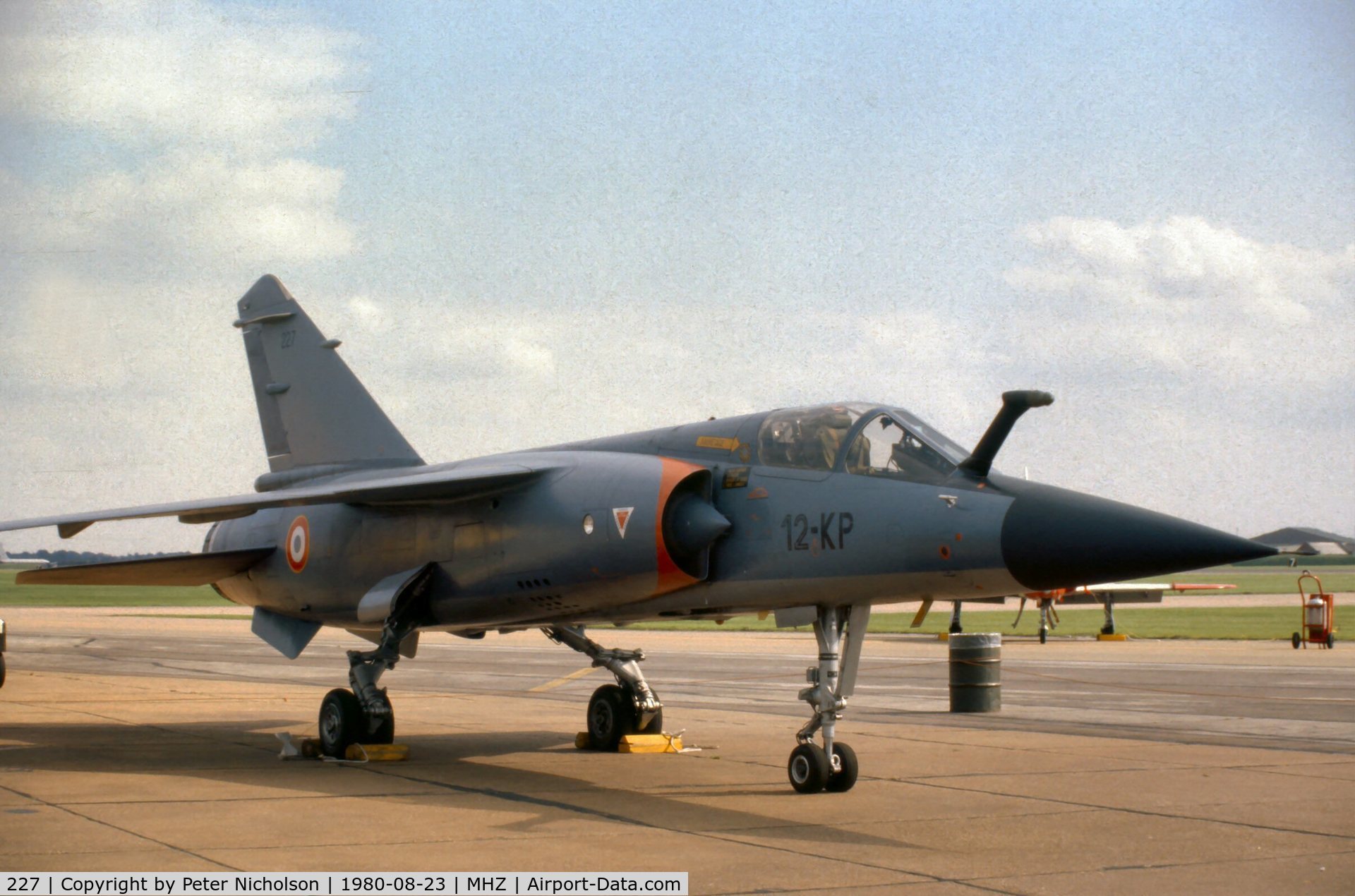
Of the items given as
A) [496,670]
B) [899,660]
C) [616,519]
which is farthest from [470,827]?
[899,660]

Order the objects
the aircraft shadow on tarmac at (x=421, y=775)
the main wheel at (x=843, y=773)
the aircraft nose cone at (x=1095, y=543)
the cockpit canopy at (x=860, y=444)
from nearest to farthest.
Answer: the aircraft nose cone at (x=1095, y=543) < the aircraft shadow on tarmac at (x=421, y=775) < the cockpit canopy at (x=860, y=444) < the main wheel at (x=843, y=773)

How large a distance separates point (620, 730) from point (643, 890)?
22.1ft

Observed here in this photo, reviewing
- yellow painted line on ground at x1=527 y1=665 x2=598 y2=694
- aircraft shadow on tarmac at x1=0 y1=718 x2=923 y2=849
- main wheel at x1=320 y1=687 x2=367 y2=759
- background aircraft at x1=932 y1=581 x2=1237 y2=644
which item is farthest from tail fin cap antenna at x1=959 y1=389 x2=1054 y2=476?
background aircraft at x1=932 y1=581 x2=1237 y2=644

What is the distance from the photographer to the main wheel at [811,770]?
970cm

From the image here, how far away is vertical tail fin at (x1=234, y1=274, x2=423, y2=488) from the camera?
15.2 m

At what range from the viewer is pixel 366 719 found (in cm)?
1245

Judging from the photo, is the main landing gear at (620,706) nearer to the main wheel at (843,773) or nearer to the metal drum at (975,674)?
the main wheel at (843,773)

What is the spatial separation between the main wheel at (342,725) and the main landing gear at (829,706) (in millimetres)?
4358

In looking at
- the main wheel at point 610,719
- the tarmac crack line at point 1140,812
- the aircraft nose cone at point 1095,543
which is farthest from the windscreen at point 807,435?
the main wheel at point 610,719

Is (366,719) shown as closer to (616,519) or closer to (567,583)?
(567,583)

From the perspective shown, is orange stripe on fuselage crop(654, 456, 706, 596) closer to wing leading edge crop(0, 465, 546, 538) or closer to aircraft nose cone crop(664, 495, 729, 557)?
aircraft nose cone crop(664, 495, 729, 557)

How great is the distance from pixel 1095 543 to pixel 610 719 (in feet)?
20.2

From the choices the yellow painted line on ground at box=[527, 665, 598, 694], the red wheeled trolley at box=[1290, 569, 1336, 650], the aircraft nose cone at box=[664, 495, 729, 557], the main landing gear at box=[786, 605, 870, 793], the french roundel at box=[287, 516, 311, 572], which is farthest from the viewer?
the red wheeled trolley at box=[1290, 569, 1336, 650]
